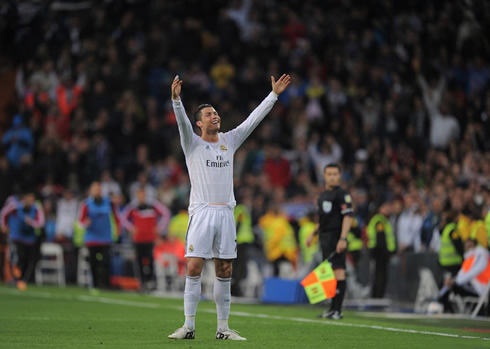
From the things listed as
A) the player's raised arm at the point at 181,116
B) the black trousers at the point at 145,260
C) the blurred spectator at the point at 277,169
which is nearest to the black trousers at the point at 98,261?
the black trousers at the point at 145,260

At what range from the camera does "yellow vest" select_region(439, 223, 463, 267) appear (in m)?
18.4

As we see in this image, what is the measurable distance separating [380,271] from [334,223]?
18.6ft

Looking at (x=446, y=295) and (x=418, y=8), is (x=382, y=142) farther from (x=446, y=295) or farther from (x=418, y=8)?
(x=446, y=295)

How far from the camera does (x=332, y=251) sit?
15.7m

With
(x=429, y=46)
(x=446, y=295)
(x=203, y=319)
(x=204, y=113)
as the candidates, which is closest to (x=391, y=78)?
(x=429, y=46)

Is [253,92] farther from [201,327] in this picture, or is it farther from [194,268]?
[194,268]

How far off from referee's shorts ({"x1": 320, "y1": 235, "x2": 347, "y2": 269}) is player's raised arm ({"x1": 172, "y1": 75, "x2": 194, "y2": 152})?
201 inches

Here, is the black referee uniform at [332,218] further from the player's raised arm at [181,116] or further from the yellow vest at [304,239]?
the yellow vest at [304,239]

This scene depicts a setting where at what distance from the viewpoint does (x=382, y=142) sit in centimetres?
2538

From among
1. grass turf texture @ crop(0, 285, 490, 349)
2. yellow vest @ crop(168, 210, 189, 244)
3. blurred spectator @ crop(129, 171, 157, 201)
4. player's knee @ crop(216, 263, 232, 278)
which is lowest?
grass turf texture @ crop(0, 285, 490, 349)

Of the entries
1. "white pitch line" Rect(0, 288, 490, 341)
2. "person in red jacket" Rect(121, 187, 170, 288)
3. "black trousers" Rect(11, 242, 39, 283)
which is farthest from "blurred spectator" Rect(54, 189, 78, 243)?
"white pitch line" Rect(0, 288, 490, 341)

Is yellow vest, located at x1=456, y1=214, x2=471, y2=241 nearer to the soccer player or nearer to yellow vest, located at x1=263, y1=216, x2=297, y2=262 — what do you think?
yellow vest, located at x1=263, y1=216, x2=297, y2=262

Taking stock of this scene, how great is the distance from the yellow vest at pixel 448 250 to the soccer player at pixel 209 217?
824 centimetres

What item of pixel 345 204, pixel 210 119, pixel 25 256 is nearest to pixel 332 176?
pixel 345 204
